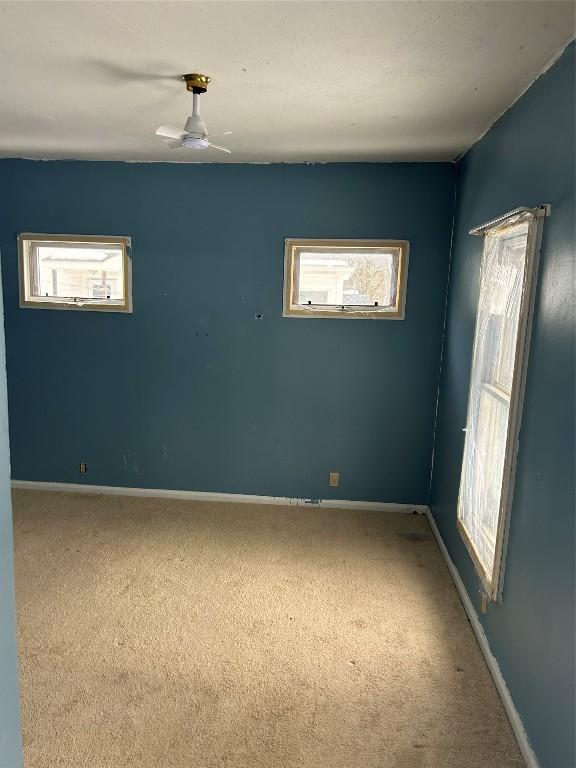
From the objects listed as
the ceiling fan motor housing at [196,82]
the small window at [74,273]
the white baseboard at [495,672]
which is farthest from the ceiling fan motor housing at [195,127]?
the white baseboard at [495,672]

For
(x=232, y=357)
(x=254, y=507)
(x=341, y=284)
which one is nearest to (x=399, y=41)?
(x=341, y=284)

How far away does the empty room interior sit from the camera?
1.84 m

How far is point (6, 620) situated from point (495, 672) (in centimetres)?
196

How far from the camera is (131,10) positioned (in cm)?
167

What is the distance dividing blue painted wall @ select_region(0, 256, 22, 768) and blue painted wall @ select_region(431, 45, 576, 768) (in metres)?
1.61

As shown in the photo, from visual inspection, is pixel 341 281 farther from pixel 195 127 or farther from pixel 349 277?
pixel 195 127

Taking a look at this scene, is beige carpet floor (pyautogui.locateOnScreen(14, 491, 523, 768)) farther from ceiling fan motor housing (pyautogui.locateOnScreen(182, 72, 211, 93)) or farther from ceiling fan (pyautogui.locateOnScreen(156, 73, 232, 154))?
ceiling fan motor housing (pyautogui.locateOnScreen(182, 72, 211, 93))

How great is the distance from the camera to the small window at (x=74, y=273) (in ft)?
13.0

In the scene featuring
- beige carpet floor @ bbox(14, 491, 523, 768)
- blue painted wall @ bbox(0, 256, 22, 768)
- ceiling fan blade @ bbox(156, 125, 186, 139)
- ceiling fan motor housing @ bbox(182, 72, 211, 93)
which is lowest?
beige carpet floor @ bbox(14, 491, 523, 768)

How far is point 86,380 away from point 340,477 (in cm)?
212

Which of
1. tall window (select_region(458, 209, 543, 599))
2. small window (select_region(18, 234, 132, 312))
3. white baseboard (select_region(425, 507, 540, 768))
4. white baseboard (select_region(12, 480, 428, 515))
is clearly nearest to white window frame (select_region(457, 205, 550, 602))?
tall window (select_region(458, 209, 543, 599))

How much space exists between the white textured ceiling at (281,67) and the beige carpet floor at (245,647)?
8.28 ft

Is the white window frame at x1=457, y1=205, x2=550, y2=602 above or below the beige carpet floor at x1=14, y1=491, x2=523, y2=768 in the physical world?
above

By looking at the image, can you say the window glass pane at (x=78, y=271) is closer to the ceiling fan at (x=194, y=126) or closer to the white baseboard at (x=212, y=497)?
the white baseboard at (x=212, y=497)
